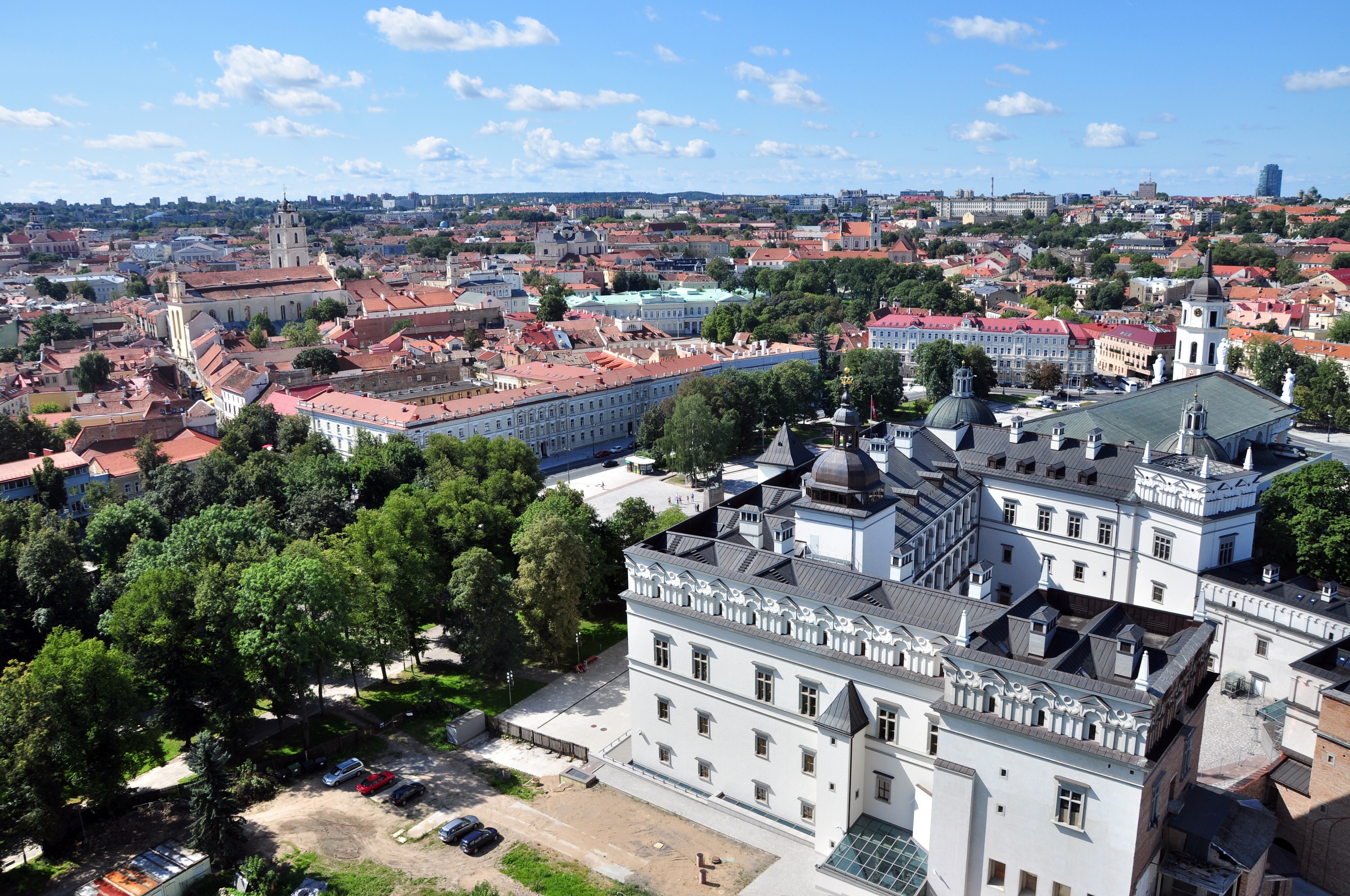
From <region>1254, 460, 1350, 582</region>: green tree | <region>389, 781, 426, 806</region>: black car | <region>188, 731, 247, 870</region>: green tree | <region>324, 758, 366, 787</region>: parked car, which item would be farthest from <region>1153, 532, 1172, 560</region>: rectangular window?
<region>188, 731, 247, 870</region>: green tree

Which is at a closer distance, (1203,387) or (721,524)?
(721,524)

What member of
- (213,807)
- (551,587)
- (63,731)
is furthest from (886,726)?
(63,731)

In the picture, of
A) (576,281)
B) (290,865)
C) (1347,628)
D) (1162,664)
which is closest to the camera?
(1162,664)

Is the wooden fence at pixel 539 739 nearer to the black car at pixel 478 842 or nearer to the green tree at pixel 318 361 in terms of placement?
the black car at pixel 478 842

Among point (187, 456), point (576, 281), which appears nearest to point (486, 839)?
point (187, 456)

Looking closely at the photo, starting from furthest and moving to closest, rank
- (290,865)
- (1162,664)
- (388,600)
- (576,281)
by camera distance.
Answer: (576,281)
(388,600)
(290,865)
(1162,664)

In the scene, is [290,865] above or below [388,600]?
below

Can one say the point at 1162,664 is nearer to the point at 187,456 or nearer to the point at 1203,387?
the point at 1203,387
